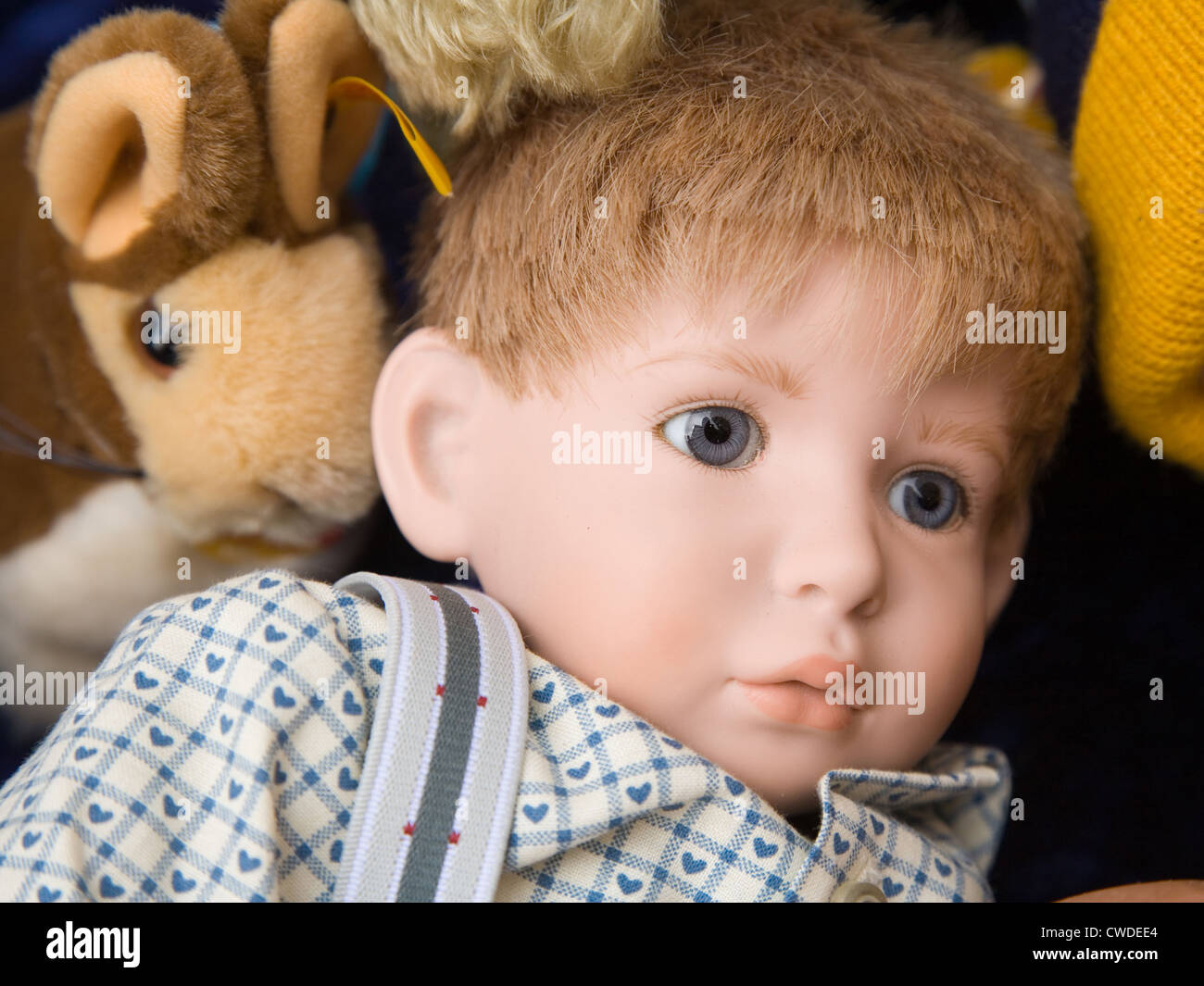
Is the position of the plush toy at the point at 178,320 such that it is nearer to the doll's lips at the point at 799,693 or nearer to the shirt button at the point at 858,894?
the doll's lips at the point at 799,693

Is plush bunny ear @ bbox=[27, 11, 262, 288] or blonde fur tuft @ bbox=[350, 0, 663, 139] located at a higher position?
blonde fur tuft @ bbox=[350, 0, 663, 139]

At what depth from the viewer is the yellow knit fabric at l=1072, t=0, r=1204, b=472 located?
88 cm

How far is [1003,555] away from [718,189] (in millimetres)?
451

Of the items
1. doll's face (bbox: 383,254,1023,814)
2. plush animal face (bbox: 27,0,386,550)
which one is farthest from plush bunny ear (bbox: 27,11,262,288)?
doll's face (bbox: 383,254,1023,814)

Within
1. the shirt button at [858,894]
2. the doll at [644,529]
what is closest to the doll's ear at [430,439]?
the doll at [644,529]

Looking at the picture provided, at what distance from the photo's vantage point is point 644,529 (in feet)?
2.76

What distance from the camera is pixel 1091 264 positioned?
1.03 metres

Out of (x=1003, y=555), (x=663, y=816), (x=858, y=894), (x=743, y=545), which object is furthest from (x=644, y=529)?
(x=1003, y=555)

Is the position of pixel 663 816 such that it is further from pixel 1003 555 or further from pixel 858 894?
pixel 1003 555

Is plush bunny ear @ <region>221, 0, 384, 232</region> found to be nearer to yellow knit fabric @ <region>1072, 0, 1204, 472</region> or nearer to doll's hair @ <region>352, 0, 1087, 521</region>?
doll's hair @ <region>352, 0, 1087, 521</region>

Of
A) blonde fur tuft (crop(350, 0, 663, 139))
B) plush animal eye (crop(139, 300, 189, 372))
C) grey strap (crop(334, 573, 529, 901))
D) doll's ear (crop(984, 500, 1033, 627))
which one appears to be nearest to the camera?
grey strap (crop(334, 573, 529, 901))

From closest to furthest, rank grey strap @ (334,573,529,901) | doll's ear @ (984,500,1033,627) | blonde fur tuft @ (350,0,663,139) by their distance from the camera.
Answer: grey strap @ (334,573,529,901)
blonde fur tuft @ (350,0,663,139)
doll's ear @ (984,500,1033,627)

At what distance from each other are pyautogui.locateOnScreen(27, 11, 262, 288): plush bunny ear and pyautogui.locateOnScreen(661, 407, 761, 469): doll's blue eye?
A: 397mm

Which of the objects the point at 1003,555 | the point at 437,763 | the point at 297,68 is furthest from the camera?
the point at 1003,555
